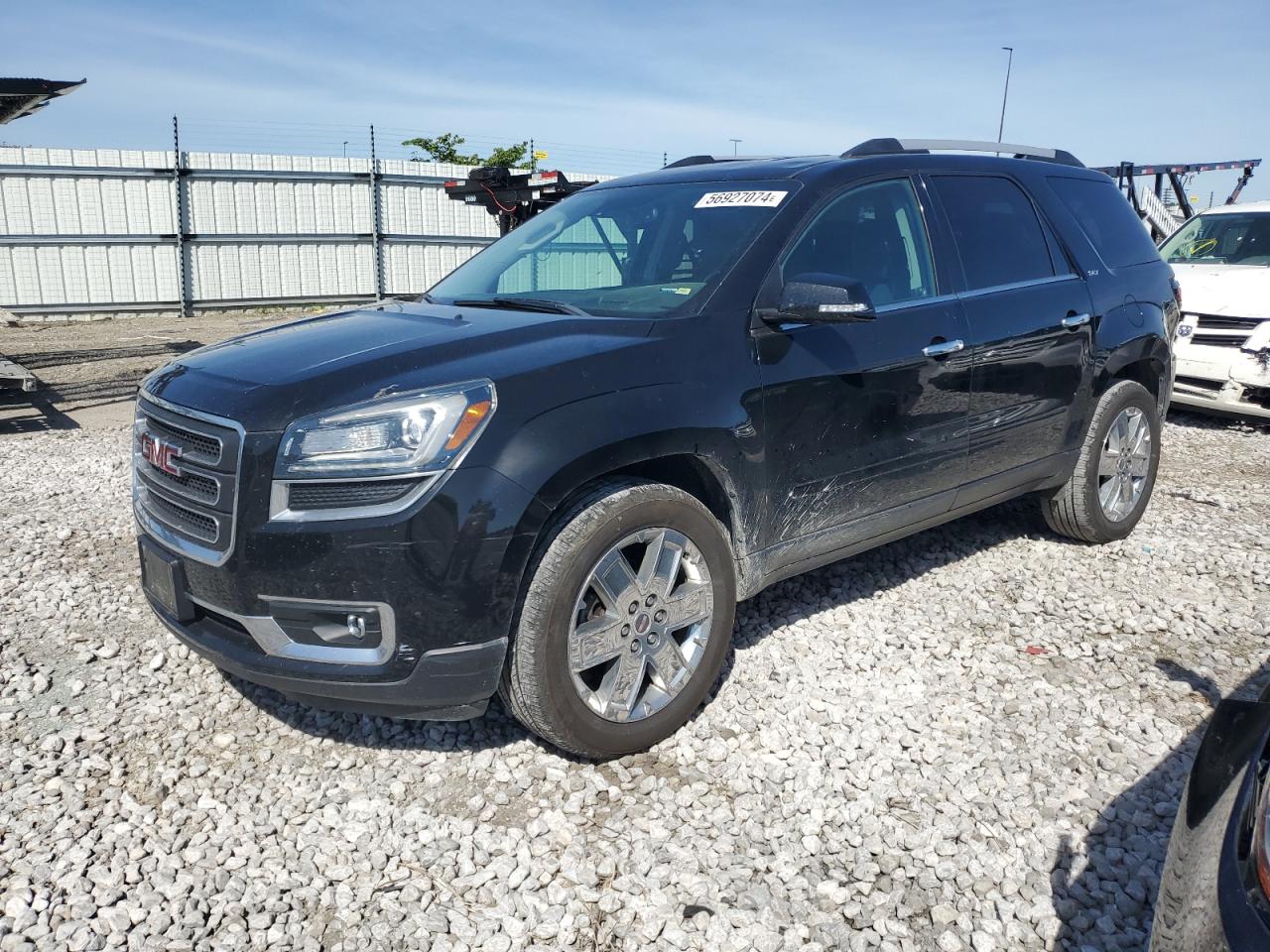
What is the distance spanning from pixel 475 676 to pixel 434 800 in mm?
472

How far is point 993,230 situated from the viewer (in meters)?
4.39

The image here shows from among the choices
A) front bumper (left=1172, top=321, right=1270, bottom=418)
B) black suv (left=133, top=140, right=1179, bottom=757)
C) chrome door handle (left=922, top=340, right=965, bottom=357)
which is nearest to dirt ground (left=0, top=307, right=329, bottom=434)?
black suv (left=133, top=140, right=1179, bottom=757)

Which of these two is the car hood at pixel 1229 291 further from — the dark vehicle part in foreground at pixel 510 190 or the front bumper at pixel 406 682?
the front bumper at pixel 406 682

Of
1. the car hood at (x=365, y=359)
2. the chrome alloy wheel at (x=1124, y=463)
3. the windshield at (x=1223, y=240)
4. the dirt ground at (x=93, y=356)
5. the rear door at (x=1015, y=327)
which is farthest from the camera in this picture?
the windshield at (x=1223, y=240)

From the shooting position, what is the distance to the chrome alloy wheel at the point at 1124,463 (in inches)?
198

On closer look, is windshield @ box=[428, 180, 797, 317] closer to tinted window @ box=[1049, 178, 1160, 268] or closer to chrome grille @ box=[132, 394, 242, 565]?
chrome grille @ box=[132, 394, 242, 565]

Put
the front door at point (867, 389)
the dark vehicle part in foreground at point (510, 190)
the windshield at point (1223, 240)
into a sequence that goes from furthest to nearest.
Result: the dark vehicle part in foreground at point (510, 190)
the windshield at point (1223, 240)
the front door at point (867, 389)

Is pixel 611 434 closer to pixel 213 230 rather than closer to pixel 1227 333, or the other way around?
pixel 1227 333

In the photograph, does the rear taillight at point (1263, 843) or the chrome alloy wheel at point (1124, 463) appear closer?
the rear taillight at point (1263, 843)

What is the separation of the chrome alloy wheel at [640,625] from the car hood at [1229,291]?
706 centimetres

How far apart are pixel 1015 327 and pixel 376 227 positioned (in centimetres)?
1575

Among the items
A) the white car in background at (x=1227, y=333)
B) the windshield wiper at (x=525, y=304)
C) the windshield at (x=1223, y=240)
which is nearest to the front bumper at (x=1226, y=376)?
the white car in background at (x=1227, y=333)

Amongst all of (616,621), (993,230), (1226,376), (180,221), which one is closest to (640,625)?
(616,621)

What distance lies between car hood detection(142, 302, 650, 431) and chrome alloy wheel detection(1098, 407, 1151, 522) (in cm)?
301
